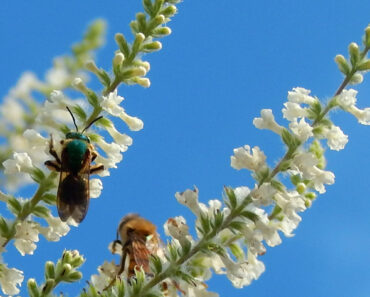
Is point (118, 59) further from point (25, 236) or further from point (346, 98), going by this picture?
point (346, 98)

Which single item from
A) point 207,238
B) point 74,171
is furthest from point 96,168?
point 207,238

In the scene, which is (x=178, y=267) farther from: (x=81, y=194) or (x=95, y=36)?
A: (x=95, y=36)

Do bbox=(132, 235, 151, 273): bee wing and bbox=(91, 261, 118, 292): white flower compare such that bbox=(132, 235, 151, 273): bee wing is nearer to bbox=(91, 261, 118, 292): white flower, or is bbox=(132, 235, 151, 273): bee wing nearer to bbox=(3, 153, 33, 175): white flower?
bbox=(91, 261, 118, 292): white flower

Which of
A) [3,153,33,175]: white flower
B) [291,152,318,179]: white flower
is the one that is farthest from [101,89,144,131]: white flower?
[291,152,318,179]: white flower

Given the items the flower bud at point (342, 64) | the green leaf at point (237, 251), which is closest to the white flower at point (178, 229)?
the green leaf at point (237, 251)

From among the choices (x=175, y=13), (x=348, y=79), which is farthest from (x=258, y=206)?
(x=175, y=13)
